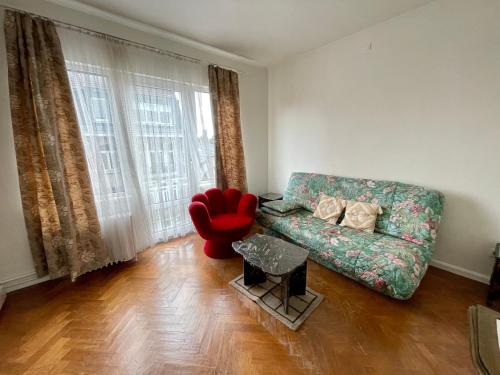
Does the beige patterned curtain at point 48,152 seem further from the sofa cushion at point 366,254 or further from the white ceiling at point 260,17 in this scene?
the sofa cushion at point 366,254

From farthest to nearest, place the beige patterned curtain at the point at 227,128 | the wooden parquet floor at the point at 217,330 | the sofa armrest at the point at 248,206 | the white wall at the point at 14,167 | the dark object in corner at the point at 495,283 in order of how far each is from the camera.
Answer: the beige patterned curtain at the point at 227,128 < the sofa armrest at the point at 248,206 < the white wall at the point at 14,167 < the dark object in corner at the point at 495,283 < the wooden parquet floor at the point at 217,330

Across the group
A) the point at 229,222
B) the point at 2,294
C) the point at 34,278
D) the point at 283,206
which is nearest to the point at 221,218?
the point at 229,222

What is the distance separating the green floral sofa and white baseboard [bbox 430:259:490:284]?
0.50m

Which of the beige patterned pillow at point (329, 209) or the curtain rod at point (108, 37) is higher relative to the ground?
the curtain rod at point (108, 37)

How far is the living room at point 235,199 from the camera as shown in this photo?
4.69 feet

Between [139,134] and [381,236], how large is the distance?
9.20 ft

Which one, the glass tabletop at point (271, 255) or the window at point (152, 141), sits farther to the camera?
the window at point (152, 141)

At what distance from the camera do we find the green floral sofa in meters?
1.65

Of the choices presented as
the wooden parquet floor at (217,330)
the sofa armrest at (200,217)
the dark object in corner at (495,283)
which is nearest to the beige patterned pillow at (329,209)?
the wooden parquet floor at (217,330)

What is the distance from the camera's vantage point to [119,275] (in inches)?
84.0

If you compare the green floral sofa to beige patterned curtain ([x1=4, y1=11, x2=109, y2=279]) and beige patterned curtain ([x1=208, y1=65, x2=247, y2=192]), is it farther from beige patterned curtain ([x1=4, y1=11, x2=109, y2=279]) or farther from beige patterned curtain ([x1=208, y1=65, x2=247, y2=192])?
beige patterned curtain ([x1=4, y1=11, x2=109, y2=279])

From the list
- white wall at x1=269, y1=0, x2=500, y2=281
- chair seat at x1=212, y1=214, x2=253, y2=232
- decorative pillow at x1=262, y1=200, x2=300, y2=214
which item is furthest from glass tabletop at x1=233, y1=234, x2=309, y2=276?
white wall at x1=269, y1=0, x2=500, y2=281

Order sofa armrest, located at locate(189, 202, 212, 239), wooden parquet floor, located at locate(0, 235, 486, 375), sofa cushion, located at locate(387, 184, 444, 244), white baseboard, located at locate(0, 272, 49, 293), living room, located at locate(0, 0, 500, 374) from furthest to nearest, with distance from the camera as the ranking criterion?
sofa armrest, located at locate(189, 202, 212, 239)
sofa cushion, located at locate(387, 184, 444, 244)
white baseboard, located at locate(0, 272, 49, 293)
living room, located at locate(0, 0, 500, 374)
wooden parquet floor, located at locate(0, 235, 486, 375)

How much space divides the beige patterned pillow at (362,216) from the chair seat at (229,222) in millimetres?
1102
